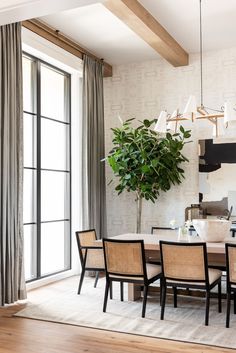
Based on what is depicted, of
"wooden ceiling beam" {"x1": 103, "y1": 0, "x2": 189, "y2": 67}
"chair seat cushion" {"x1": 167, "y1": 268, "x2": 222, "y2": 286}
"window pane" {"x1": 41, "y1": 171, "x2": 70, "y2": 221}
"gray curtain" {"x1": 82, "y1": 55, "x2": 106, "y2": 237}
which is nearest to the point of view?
"chair seat cushion" {"x1": 167, "y1": 268, "x2": 222, "y2": 286}

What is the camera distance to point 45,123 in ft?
20.7

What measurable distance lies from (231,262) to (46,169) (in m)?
3.16

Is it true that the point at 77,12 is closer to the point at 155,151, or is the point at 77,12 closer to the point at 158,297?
the point at 155,151

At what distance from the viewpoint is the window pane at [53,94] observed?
20.6ft

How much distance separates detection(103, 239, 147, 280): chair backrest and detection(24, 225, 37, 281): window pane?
5.71 feet

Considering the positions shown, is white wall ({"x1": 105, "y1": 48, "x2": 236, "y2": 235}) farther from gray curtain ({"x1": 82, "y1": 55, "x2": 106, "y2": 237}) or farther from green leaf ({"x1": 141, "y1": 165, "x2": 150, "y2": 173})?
green leaf ({"x1": 141, "y1": 165, "x2": 150, "y2": 173})

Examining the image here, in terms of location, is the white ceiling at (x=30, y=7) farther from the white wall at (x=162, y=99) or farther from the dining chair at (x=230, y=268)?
the white wall at (x=162, y=99)

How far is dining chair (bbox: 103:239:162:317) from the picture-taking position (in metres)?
4.36

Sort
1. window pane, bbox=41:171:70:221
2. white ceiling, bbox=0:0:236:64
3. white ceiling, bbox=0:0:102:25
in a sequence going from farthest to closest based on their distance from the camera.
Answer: window pane, bbox=41:171:70:221, white ceiling, bbox=0:0:236:64, white ceiling, bbox=0:0:102:25

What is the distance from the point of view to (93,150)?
684 centimetres

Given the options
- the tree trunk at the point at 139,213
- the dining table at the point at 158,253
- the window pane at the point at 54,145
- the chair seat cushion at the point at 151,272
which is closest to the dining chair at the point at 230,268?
the dining table at the point at 158,253

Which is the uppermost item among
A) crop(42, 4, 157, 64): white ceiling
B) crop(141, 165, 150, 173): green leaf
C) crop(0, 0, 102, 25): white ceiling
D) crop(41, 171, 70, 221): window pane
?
crop(42, 4, 157, 64): white ceiling

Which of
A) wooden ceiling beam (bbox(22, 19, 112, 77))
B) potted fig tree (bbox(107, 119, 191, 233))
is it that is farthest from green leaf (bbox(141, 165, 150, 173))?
Result: wooden ceiling beam (bbox(22, 19, 112, 77))

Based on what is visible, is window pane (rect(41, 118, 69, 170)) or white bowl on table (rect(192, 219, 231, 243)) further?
window pane (rect(41, 118, 69, 170))
